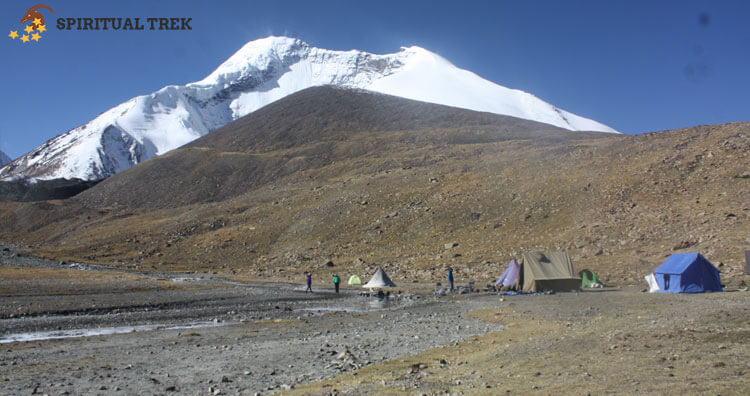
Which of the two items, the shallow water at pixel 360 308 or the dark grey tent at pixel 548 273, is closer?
the shallow water at pixel 360 308

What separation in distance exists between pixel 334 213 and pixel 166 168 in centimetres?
6259

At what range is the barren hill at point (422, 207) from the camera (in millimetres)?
38312

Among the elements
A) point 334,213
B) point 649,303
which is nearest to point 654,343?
point 649,303

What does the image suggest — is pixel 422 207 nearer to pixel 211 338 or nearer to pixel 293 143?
pixel 211 338

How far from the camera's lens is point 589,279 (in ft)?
101

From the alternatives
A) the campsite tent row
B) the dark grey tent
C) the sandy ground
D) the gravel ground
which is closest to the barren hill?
the campsite tent row

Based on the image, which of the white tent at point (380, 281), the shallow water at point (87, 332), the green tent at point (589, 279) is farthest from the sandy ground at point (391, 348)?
the white tent at point (380, 281)

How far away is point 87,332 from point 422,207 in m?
40.2

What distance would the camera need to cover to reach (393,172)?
2847 inches

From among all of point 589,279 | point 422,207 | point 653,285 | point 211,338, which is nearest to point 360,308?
point 211,338

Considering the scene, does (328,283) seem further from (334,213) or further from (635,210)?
(635,210)

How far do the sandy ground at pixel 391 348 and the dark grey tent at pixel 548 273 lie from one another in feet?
13.3

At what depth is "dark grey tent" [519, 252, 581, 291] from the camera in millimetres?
29906

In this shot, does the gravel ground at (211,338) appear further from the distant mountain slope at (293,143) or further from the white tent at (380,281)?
the distant mountain slope at (293,143)
